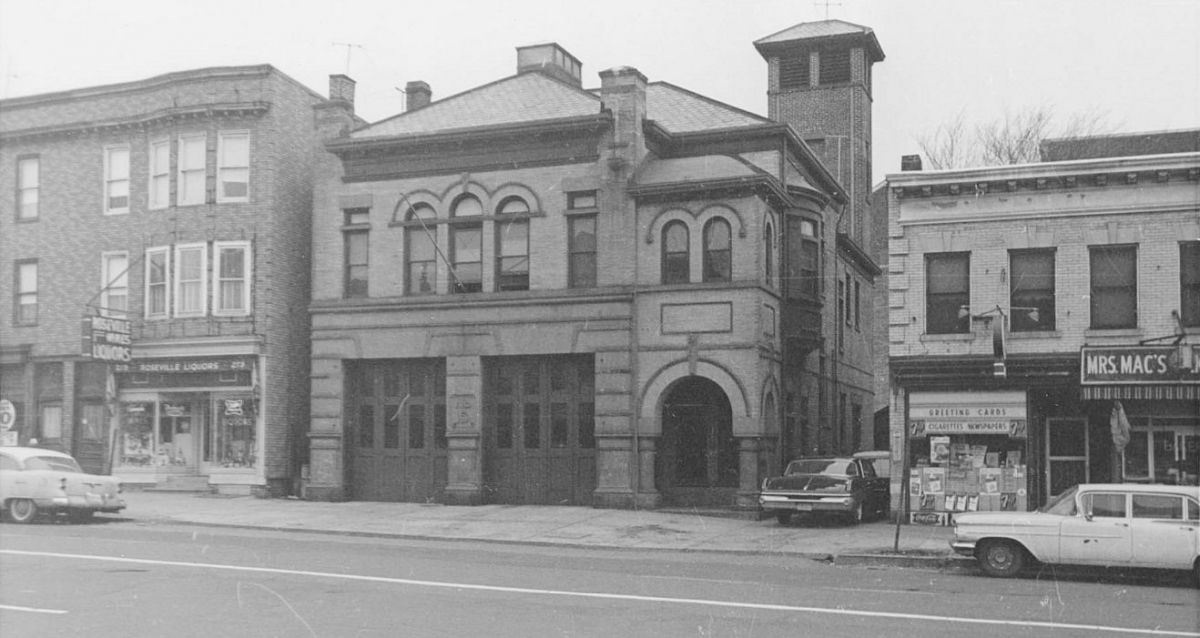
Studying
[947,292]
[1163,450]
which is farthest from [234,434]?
[1163,450]

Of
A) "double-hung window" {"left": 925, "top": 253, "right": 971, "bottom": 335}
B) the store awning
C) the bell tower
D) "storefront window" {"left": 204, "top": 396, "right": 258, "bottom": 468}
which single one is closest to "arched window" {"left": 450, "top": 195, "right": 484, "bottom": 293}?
"storefront window" {"left": 204, "top": 396, "right": 258, "bottom": 468}

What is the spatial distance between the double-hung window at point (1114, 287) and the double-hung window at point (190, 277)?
21661 millimetres

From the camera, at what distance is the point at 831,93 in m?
45.0

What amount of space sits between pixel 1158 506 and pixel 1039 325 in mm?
7792

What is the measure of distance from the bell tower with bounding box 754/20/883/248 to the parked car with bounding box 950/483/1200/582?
91.6ft

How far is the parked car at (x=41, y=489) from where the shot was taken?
22188 millimetres

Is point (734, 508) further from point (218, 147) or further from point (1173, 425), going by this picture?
point (218, 147)

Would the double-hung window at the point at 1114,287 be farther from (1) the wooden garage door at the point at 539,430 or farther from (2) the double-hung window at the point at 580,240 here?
(1) the wooden garage door at the point at 539,430

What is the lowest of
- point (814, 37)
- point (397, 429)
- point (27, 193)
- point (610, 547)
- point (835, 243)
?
point (610, 547)

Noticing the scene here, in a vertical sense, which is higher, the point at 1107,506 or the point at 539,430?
the point at 539,430

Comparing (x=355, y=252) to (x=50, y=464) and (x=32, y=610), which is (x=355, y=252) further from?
(x=32, y=610)

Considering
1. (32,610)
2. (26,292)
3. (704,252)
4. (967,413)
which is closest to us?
(32,610)

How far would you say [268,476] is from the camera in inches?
1168

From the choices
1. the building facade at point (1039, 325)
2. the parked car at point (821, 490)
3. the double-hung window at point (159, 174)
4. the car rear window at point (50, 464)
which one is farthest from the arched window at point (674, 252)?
the double-hung window at point (159, 174)
